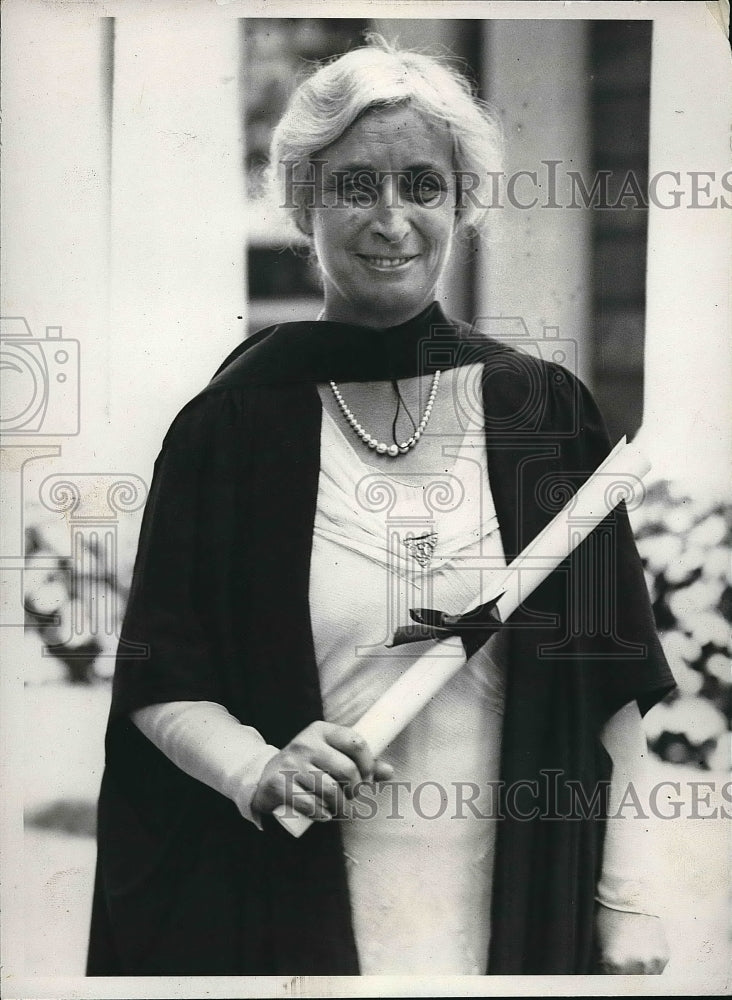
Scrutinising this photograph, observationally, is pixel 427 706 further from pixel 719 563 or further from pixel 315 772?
pixel 719 563

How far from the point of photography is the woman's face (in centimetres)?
172

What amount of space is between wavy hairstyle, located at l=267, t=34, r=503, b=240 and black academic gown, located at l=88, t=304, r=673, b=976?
224 mm

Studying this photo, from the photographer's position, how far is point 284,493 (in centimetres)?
172

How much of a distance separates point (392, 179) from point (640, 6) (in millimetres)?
534

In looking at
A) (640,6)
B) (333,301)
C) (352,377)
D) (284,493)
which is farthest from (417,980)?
(640,6)

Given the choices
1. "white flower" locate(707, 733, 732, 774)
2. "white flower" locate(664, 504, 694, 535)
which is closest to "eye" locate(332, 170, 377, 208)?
"white flower" locate(664, 504, 694, 535)

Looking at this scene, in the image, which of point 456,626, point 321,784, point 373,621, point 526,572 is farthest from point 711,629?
point 321,784

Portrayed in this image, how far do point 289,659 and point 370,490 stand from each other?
30 centimetres

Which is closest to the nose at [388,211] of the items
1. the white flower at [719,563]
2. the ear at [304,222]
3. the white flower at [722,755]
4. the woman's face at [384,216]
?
the woman's face at [384,216]

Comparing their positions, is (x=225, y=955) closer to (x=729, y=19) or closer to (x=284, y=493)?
(x=284, y=493)

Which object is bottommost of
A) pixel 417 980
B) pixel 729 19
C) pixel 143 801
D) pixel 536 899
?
pixel 417 980

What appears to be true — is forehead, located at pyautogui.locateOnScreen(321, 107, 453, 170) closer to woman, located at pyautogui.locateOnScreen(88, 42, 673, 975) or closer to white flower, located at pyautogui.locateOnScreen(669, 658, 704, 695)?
woman, located at pyautogui.locateOnScreen(88, 42, 673, 975)

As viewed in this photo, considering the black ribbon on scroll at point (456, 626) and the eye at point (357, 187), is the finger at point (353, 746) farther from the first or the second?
the eye at point (357, 187)

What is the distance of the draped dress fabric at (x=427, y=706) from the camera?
1715 mm
